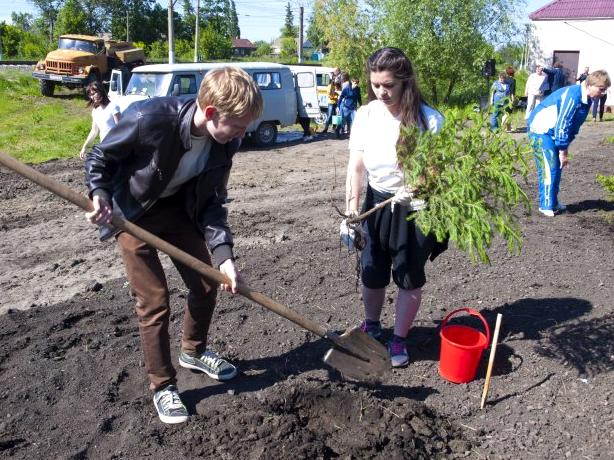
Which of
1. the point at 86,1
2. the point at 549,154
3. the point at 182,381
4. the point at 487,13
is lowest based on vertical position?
the point at 182,381

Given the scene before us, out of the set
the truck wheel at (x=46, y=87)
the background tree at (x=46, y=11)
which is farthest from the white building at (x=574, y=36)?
the background tree at (x=46, y=11)

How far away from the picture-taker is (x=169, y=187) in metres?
2.98

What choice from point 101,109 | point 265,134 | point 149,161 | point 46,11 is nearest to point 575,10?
point 265,134

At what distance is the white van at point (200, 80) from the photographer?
1249 cm

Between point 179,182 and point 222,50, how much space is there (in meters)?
54.0

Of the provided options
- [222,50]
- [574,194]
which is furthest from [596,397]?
[222,50]

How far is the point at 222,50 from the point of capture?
54062mm

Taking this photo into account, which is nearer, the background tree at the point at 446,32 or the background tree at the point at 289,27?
the background tree at the point at 446,32

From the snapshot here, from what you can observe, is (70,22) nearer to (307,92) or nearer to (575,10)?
(575,10)

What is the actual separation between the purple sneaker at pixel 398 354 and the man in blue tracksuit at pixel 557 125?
11.3ft

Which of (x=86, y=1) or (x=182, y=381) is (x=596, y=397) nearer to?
(x=182, y=381)

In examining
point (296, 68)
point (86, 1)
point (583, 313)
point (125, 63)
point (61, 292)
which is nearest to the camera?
point (583, 313)

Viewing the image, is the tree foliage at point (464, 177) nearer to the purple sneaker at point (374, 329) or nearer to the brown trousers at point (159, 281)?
the purple sneaker at point (374, 329)

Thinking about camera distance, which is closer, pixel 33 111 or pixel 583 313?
pixel 583 313
